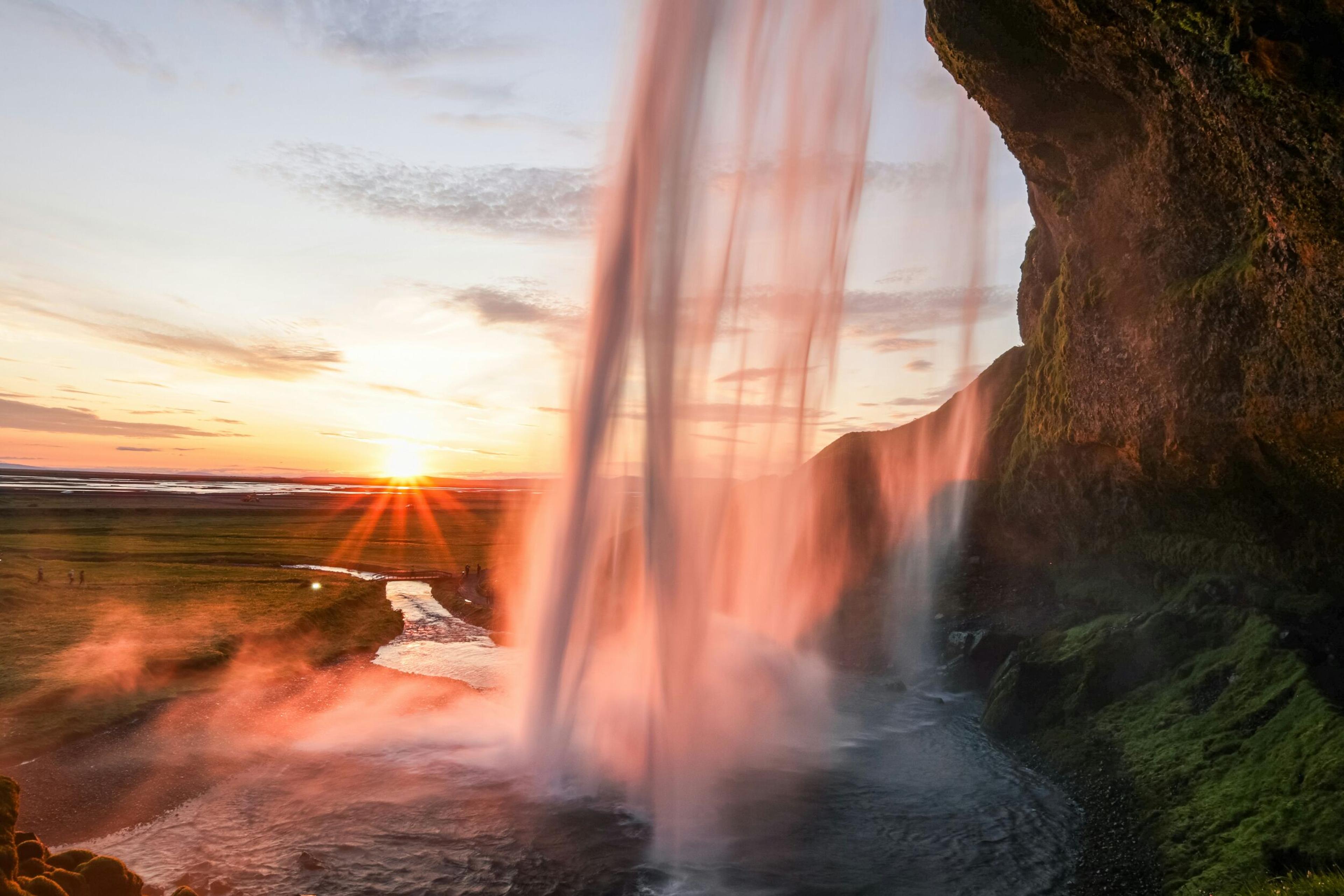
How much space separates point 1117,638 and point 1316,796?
33.7 ft

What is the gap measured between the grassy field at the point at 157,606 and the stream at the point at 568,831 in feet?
31.0

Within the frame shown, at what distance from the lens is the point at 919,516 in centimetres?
4091

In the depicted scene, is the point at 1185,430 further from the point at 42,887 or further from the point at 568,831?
the point at 42,887

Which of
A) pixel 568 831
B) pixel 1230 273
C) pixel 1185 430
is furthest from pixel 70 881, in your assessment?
pixel 1230 273

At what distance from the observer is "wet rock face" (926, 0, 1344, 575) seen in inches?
536

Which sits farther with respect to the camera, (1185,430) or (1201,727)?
(1185,430)

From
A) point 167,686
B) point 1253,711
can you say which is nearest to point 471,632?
point 167,686

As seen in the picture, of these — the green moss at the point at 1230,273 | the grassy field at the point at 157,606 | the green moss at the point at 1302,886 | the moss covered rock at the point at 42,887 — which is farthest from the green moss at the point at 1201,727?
the grassy field at the point at 157,606

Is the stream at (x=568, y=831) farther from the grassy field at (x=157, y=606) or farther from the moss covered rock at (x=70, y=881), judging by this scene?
the grassy field at (x=157, y=606)

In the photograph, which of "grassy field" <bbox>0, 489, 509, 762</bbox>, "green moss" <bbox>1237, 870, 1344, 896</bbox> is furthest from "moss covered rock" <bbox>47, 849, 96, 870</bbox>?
"green moss" <bbox>1237, 870, 1344, 896</bbox>

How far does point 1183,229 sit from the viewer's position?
22.0 m

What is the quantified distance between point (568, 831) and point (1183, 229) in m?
24.1

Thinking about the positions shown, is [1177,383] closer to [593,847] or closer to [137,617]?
[593,847]

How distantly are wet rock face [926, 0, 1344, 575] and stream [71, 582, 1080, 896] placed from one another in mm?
11149
